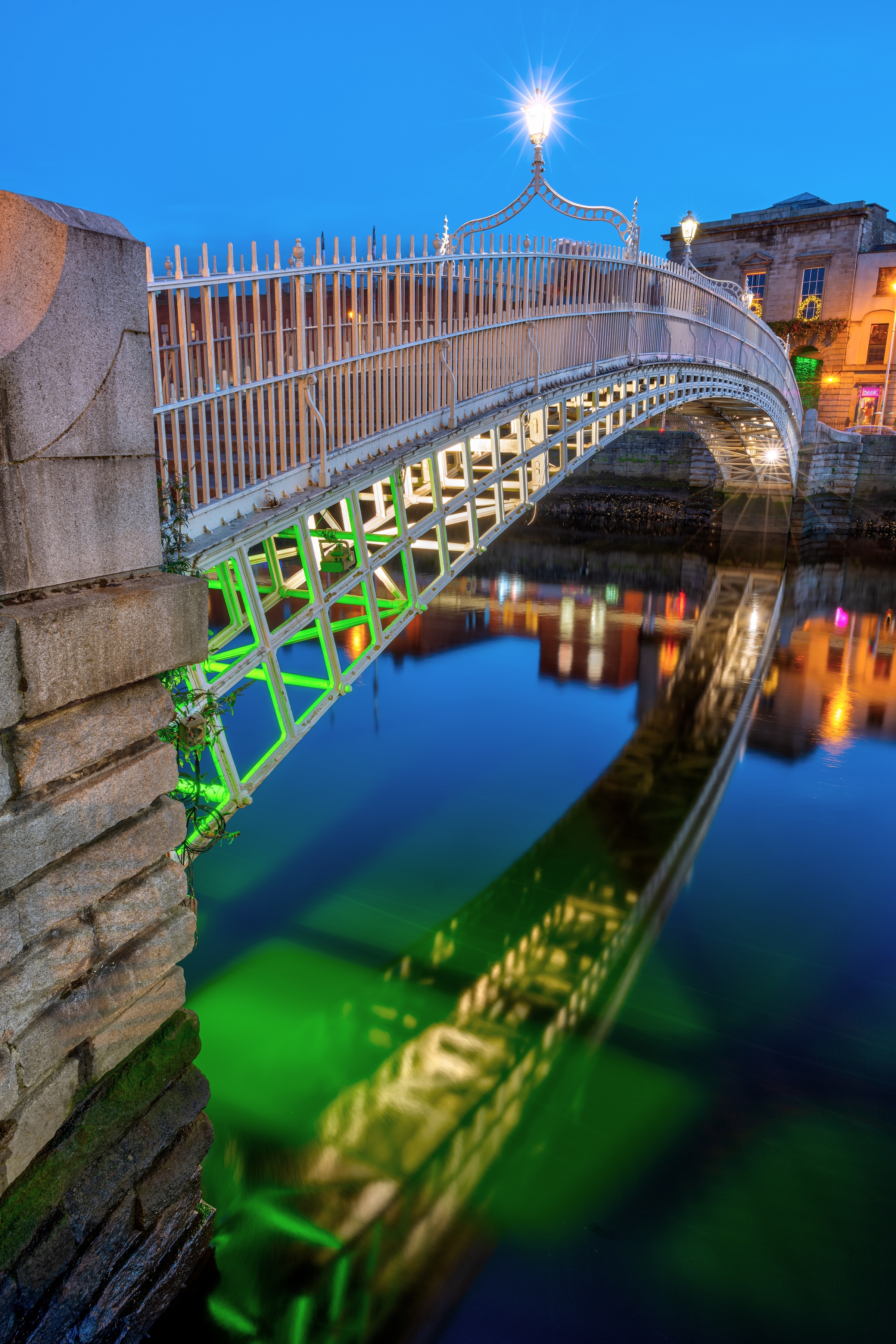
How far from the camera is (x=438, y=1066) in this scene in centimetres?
593

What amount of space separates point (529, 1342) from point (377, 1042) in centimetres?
217

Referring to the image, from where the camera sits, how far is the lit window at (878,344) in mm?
43469

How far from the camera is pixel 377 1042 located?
241 inches

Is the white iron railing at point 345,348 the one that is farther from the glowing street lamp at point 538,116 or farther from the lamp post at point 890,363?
the lamp post at point 890,363

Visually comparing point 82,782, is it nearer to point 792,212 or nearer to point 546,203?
point 546,203

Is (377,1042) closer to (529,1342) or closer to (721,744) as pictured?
(529,1342)

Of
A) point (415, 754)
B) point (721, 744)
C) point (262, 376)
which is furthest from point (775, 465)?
point (262, 376)

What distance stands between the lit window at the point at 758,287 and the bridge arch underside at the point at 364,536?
118 feet

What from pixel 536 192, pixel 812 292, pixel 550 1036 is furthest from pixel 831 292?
pixel 550 1036

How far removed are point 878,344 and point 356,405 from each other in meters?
45.2

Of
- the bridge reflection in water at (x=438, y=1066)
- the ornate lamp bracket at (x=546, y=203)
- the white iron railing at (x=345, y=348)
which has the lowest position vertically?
the bridge reflection in water at (x=438, y=1066)

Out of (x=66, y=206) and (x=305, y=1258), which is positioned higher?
(x=66, y=206)

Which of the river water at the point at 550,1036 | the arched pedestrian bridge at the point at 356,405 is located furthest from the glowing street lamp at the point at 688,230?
the river water at the point at 550,1036

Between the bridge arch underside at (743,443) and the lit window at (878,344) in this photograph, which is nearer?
the bridge arch underside at (743,443)
